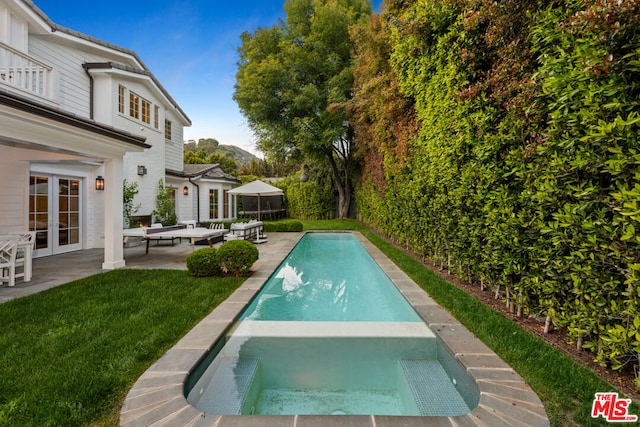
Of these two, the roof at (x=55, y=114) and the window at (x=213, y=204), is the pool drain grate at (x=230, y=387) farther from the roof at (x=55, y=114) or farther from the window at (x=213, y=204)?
the window at (x=213, y=204)

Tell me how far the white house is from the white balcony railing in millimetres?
28

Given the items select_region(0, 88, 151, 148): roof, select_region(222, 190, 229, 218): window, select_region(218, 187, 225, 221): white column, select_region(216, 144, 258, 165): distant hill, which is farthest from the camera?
select_region(216, 144, 258, 165): distant hill

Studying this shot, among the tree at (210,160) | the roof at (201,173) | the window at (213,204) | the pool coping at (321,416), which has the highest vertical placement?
the tree at (210,160)

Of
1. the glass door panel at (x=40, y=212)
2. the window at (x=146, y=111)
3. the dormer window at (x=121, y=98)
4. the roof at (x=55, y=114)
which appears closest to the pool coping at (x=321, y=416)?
the roof at (x=55, y=114)

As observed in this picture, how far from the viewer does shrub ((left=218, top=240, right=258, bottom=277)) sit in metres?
6.11

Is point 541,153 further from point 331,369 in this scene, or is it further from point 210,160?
point 210,160

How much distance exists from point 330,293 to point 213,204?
1405 centimetres

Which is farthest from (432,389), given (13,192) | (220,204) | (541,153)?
(220,204)

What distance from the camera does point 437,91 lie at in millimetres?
5797

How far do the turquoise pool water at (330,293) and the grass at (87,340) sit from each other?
0.86m

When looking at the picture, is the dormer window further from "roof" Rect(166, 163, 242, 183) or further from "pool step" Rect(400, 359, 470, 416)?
"pool step" Rect(400, 359, 470, 416)

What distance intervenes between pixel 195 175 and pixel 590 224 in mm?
16889

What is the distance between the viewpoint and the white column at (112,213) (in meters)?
6.68

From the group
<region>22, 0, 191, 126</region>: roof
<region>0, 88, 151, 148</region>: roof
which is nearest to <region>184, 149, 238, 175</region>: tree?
<region>22, 0, 191, 126</region>: roof
